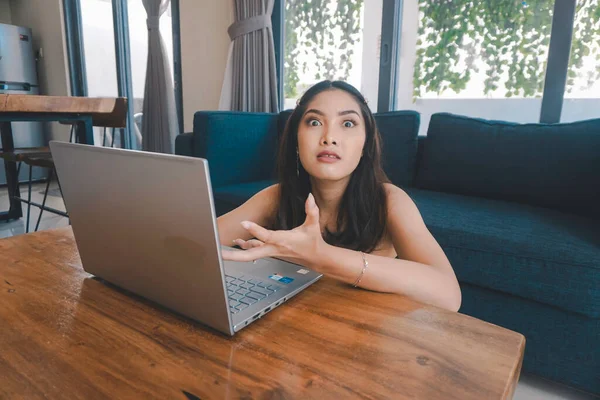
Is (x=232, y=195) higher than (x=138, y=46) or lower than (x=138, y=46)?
lower

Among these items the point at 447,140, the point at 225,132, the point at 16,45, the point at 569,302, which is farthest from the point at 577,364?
the point at 16,45

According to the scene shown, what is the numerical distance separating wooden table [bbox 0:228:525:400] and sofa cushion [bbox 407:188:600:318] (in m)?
0.79

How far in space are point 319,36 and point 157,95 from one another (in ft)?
5.22

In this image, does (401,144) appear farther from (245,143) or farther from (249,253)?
(249,253)

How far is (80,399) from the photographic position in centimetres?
40

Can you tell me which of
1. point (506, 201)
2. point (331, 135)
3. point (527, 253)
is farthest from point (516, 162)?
point (331, 135)

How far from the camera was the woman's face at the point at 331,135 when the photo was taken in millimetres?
855

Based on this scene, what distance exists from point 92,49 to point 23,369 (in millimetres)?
5005

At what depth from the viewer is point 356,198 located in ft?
3.22

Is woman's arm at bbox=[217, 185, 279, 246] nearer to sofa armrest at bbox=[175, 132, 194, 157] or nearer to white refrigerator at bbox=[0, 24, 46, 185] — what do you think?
sofa armrest at bbox=[175, 132, 194, 157]

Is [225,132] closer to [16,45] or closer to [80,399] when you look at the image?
[80,399]

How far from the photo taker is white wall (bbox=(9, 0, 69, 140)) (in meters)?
4.59

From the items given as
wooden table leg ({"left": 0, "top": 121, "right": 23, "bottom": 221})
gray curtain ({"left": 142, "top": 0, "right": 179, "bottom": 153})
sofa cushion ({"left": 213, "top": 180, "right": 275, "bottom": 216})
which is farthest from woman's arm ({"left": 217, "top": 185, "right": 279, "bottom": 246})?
gray curtain ({"left": 142, "top": 0, "right": 179, "bottom": 153})

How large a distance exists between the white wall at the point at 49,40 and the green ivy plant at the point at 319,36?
3.03 meters
